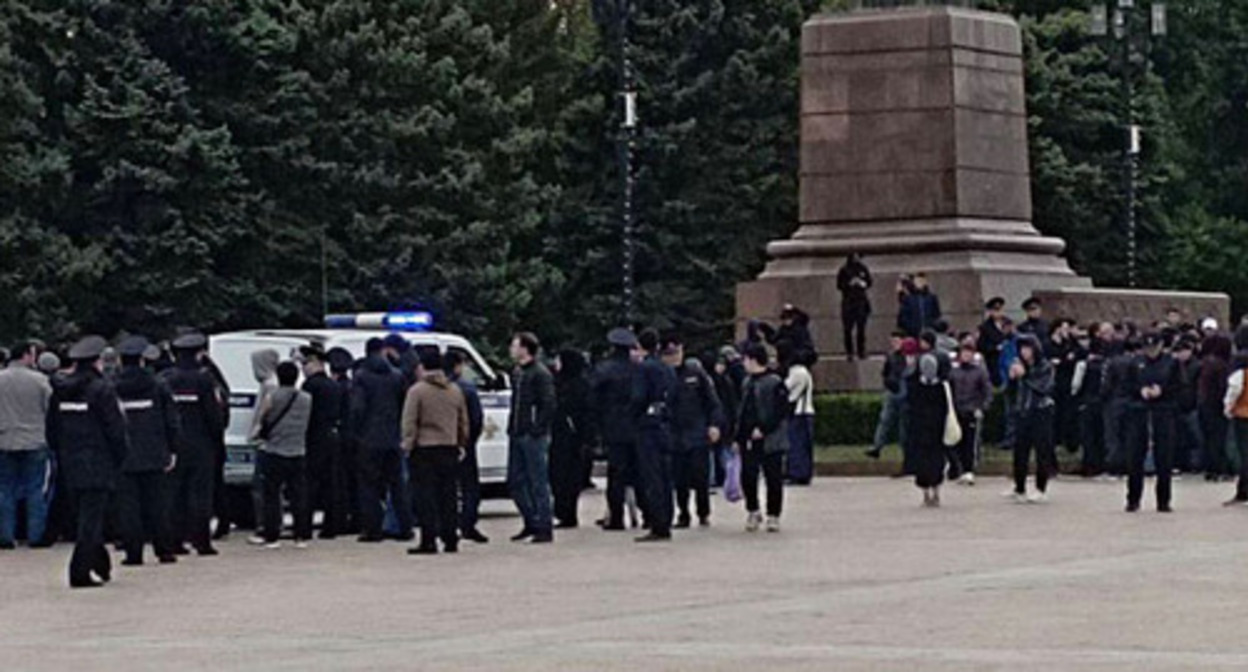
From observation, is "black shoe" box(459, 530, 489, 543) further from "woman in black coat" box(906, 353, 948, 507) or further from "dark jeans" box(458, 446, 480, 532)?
"woman in black coat" box(906, 353, 948, 507)

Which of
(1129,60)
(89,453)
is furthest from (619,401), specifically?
(1129,60)

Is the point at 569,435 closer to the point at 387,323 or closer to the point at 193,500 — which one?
the point at 387,323

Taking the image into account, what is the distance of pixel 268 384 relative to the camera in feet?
96.1

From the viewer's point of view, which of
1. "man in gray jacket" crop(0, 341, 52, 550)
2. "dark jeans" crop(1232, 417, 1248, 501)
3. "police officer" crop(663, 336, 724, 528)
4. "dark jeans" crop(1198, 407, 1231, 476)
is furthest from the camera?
"dark jeans" crop(1198, 407, 1231, 476)

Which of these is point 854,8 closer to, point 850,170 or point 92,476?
point 850,170

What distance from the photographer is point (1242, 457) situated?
32.4 meters

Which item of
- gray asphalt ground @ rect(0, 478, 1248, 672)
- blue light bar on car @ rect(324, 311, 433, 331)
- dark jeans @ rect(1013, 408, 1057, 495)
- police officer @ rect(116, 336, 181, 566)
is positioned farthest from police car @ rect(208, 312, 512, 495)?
dark jeans @ rect(1013, 408, 1057, 495)

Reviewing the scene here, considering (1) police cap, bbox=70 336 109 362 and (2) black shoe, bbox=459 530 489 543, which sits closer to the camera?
(1) police cap, bbox=70 336 109 362

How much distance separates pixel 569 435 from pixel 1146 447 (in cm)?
556

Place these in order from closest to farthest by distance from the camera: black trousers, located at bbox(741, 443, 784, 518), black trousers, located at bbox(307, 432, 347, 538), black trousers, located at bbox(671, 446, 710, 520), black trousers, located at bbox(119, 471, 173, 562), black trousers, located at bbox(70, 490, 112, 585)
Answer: black trousers, located at bbox(70, 490, 112, 585)
black trousers, located at bbox(119, 471, 173, 562)
black trousers, located at bbox(741, 443, 784, 518)
black trousers, located at bbox(671, 446, 710, 520)
black trousers, located at bbox(307, 432, 347, 538)

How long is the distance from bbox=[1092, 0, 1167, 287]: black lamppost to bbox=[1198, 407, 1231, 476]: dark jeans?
2405cm

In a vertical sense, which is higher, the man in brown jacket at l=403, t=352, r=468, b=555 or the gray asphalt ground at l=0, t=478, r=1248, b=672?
the man in brown jacket at l=403, t=352, r=468, b=555

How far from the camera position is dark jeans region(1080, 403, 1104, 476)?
38.8 metres

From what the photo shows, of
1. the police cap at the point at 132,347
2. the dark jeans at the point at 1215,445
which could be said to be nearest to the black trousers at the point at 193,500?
the police cap at the point at 132,347
